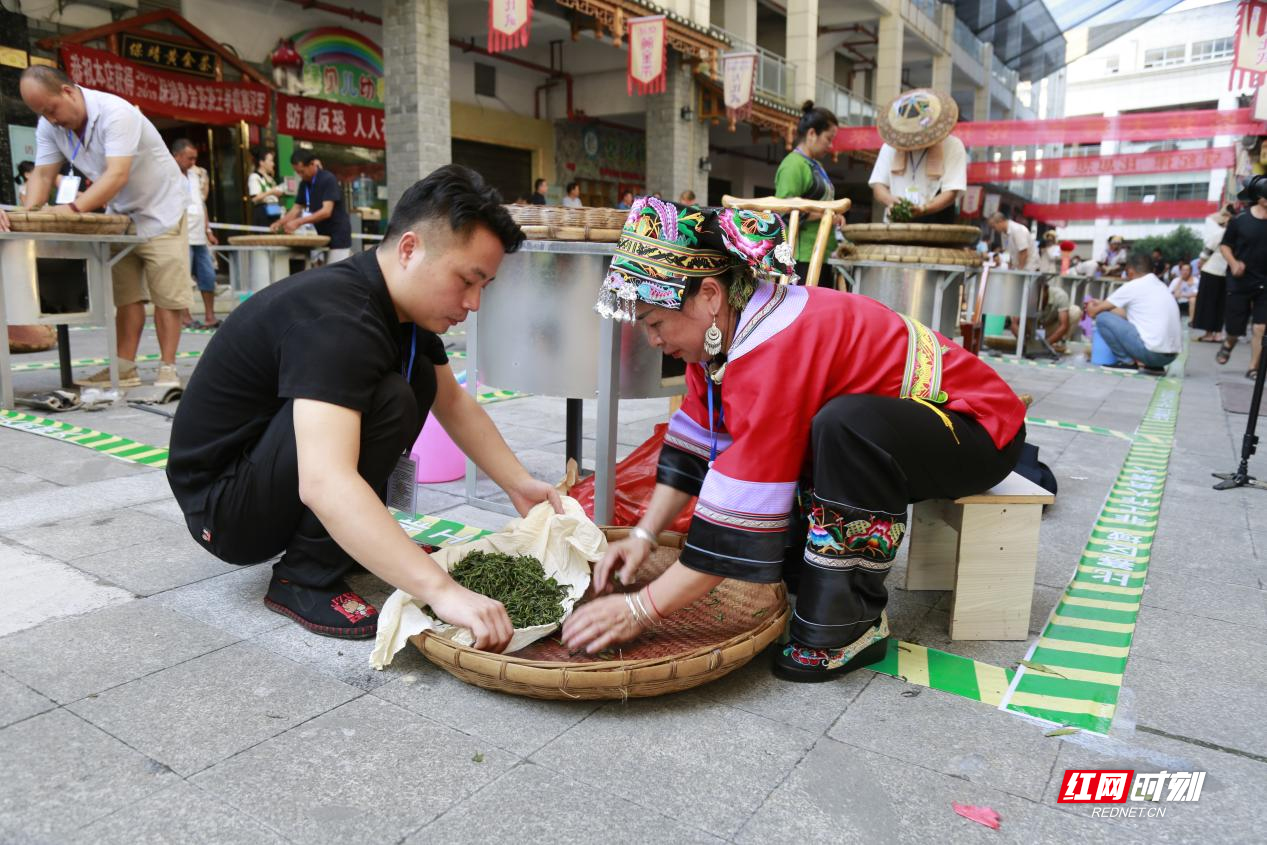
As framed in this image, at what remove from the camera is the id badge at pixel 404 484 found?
7.52 ft

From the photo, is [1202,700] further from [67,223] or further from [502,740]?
[67,223]

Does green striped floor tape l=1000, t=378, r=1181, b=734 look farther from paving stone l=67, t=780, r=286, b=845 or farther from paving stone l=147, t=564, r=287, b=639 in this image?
paving stone l=147, t=564, r=287, b=639

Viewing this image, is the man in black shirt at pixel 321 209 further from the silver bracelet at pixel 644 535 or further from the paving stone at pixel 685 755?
the paving stone at pixel 685 755

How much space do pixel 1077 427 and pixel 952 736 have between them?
4001 mm

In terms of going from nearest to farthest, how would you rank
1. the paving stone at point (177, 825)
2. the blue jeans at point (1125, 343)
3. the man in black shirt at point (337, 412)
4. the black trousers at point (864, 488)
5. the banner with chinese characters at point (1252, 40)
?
1. the paving stone at point (177, 825)
2. the man in black shirt at point (337, 412)
3. the black trousers at point (864, 488)
4. the blue jeans at point (1125, 343)
5. the banner with chinese characters at point (1252, 40)

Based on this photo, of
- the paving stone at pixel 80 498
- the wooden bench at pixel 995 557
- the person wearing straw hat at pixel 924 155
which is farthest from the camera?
the person wearing straw hat at pixel 924 155

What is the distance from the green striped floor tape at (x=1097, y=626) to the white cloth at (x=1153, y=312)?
15.4 feet

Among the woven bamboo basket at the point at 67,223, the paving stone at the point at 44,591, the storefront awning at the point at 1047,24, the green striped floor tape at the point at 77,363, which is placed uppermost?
the storefront awning at the point at 1047,24

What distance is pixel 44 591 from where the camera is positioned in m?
2.22

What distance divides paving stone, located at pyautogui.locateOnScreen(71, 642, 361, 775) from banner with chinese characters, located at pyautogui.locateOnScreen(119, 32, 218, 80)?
32.9 ft

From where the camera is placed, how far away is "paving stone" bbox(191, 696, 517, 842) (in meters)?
1.36

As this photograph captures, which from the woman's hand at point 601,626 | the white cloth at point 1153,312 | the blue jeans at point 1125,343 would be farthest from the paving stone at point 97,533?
the blue jeans at point 1125,343

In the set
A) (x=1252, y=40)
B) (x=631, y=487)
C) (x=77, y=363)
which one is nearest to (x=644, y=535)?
(x=631, y=487)

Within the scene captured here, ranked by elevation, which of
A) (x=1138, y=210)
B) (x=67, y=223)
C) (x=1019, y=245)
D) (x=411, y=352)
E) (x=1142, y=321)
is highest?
(x=1138, y=210)
